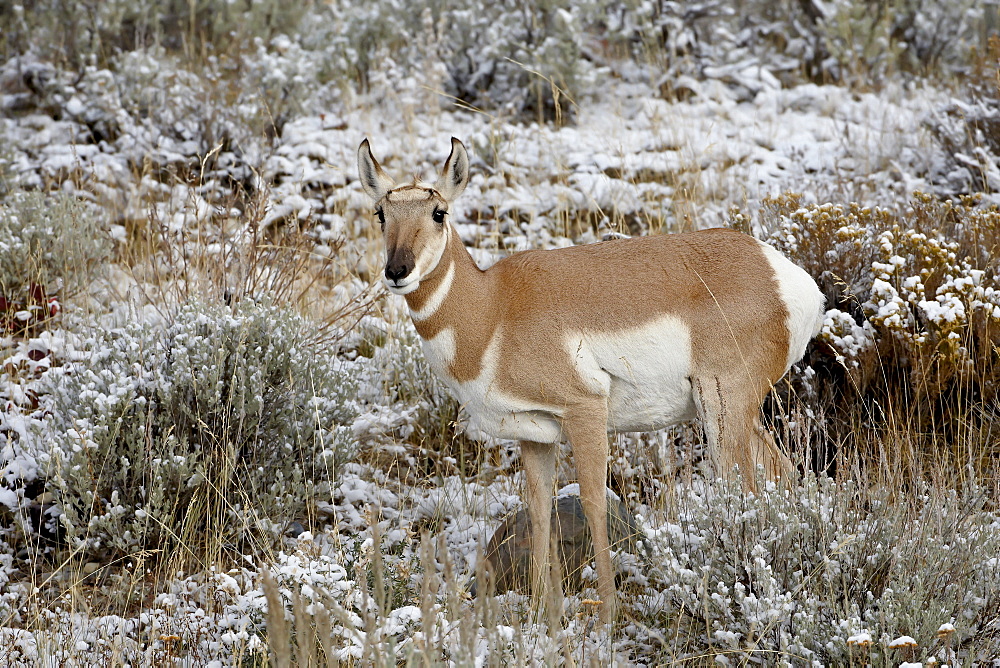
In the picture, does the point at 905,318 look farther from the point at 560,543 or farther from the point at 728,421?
the point at 560,543

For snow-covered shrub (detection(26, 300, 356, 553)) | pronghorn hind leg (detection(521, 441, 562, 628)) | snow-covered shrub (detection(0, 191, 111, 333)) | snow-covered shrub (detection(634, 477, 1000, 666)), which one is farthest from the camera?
snow-covered shrub (detection(0, 191, 111, 333))

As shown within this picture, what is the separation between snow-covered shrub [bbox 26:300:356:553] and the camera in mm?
4324

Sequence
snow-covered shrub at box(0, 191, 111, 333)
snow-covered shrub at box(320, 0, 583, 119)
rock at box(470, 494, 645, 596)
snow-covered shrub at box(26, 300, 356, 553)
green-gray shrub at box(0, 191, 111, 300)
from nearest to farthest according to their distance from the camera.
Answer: rock at box(470, 494, 645, 596) → snow-covered shrub at box(26, 300, 356, 553) → snow-covered shrub at box(0, 191, 111, 333) → green-gray shrub at box(0, 191, 111, 300) → snow-covered shrub at box(320, 0, 583, 119)

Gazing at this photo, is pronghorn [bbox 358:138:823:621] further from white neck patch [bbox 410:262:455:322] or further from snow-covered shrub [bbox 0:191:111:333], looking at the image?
snow-covered shrub [bbox 0:191:111:333]

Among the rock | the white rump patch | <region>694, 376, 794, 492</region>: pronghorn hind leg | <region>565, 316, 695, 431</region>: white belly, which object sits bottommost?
the rock

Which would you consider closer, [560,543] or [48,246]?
[560,543]

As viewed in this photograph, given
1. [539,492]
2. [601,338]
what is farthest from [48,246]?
[601,338]

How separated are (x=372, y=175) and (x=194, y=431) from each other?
164cm

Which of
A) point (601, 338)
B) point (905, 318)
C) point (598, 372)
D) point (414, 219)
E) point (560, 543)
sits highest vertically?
point (414, 219)

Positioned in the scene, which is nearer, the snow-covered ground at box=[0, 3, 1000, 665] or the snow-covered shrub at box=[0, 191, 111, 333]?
the snow-covered ground at box=[0, 3, 1000, 665]

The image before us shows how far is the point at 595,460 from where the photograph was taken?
12.6ft

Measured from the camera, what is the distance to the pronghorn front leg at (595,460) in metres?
3.81

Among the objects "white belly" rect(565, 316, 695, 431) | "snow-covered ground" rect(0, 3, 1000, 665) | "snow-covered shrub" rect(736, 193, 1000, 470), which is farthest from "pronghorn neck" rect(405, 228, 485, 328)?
"snow-covered shrub" rect(736, 193, 1000, 470)

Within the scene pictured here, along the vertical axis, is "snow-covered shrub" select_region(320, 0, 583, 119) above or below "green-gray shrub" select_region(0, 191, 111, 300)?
above
